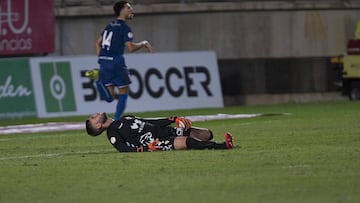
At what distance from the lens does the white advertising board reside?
30312 millimetres

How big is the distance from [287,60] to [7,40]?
10200 millimetres

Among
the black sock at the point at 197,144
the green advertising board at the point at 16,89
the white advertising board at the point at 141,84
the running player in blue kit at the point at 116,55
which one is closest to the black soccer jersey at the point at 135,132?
the black sock at the point at 197,144

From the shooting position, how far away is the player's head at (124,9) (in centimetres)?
2361

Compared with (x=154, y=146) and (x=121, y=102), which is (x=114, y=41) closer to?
(x=121, y=102)

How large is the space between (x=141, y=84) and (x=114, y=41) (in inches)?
311

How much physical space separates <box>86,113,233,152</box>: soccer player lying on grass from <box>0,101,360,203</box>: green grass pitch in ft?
0.71

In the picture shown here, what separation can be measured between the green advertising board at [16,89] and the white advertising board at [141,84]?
0.17m

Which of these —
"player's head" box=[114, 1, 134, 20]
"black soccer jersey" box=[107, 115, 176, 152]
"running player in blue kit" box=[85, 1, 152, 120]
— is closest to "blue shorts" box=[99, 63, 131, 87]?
"running player in blue kit" box=[85, 1, 152, 120]

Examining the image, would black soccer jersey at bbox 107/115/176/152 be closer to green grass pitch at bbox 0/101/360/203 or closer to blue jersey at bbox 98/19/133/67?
green grass pitch at bbox 0/101/360/203

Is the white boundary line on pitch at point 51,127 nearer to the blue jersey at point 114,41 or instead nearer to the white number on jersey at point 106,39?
the blue jersey at point 114,41

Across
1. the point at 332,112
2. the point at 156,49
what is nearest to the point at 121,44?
the point at 332,112

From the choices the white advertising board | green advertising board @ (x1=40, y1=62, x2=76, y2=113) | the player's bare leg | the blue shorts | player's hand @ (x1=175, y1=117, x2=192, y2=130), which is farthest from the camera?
the white advertising board

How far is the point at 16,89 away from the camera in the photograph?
29625mm

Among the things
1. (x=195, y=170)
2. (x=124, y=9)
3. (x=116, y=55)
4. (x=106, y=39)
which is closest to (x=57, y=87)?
(x=116, y=55)
